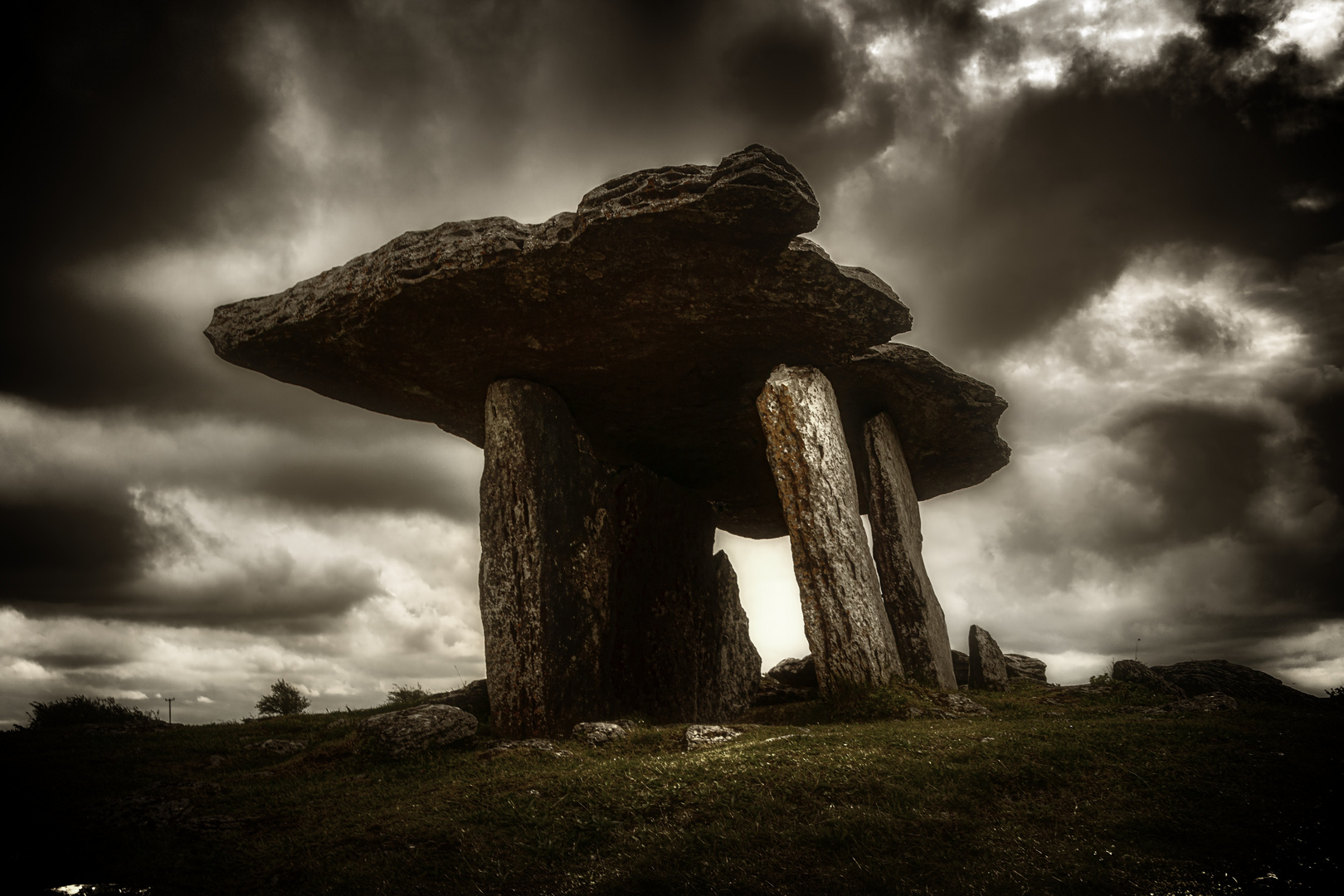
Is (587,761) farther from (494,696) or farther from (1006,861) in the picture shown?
(1006,861)

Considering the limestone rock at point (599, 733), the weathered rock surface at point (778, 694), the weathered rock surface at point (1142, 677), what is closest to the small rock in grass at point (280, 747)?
the limestone rock at point (599, 733)

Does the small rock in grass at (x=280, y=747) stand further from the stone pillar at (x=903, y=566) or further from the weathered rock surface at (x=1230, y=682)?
the weathered rock surface at (x=1230, y=682)

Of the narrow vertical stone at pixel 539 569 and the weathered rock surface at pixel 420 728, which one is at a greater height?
the narrow vertical stone at pixel 539 569

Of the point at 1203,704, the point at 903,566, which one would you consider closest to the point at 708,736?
the point at 903,566

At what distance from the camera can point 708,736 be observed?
866 cm

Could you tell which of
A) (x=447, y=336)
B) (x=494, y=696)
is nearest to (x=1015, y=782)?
(x=494, y=696)

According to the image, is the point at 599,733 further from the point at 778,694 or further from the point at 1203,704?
the point at 1203,704

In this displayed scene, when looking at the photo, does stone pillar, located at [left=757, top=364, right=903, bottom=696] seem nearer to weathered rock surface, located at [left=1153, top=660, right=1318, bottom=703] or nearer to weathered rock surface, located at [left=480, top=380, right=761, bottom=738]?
weathered rock surface, located at [left=480, top=380, right=761, bottom=738]

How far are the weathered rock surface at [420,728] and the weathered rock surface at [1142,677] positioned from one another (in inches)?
395

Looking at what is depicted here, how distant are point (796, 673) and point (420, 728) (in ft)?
30.1

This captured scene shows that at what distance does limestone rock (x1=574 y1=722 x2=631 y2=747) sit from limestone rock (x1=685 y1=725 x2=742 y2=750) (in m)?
0.95

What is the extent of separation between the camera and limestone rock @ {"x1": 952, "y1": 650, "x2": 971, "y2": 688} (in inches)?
653

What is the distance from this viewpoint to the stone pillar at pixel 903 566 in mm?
12422

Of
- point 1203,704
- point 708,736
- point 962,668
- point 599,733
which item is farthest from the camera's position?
point 962,668
